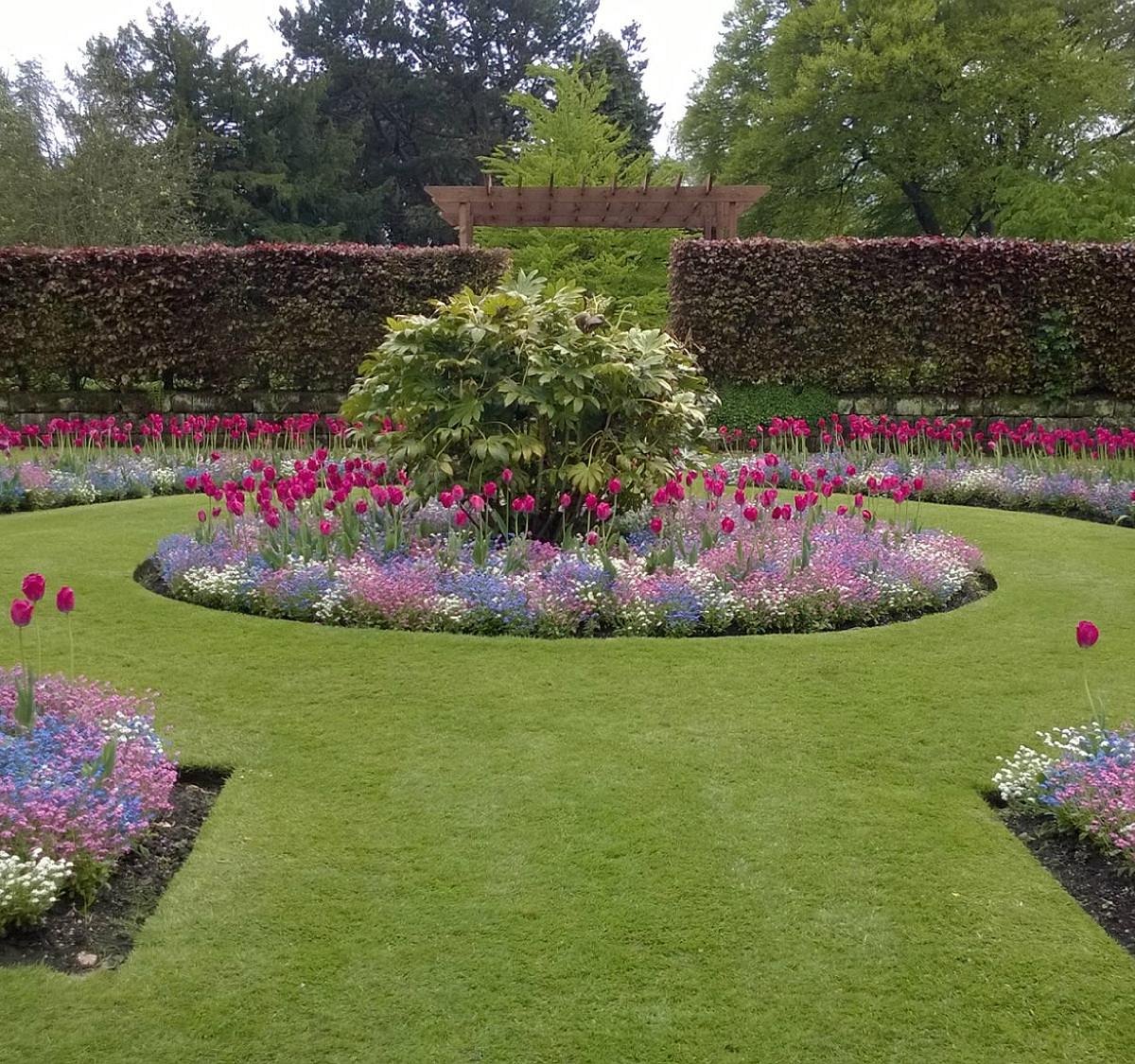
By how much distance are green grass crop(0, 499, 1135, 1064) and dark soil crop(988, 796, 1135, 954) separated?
7 centimetres

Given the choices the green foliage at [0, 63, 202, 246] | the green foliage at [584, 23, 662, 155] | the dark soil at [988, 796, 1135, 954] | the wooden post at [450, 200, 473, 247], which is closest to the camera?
the dark soil at [988, 796, 1135, 954]

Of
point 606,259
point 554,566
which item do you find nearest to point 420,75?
point 606,259

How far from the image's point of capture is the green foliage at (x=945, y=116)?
25.1 meters

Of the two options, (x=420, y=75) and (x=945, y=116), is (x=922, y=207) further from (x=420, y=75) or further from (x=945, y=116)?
(x=420, y=75)

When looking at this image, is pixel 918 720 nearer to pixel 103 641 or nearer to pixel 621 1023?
pixel 621 1023

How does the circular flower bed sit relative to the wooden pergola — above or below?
below

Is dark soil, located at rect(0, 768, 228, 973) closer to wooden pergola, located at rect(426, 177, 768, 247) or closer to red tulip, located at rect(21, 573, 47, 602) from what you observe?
red tulip, located at rect(21, 573, 47, 602)

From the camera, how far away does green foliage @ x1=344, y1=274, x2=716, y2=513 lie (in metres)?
5.75

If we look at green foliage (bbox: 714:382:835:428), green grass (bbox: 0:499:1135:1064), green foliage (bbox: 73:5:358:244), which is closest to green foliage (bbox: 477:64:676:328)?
green foliage (bbox: 714:382:835:428)

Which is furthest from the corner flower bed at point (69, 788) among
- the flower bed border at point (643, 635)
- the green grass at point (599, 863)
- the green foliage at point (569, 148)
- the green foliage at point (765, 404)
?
the green foliage at point (569, 148)

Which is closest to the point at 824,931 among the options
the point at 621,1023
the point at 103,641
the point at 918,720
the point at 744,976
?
the point at 744,976

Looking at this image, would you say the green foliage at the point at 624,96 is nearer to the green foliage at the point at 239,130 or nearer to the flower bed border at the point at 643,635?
the green foliage at the point at 239,130

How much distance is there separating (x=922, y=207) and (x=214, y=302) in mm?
22338

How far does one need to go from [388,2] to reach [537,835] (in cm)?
4085
